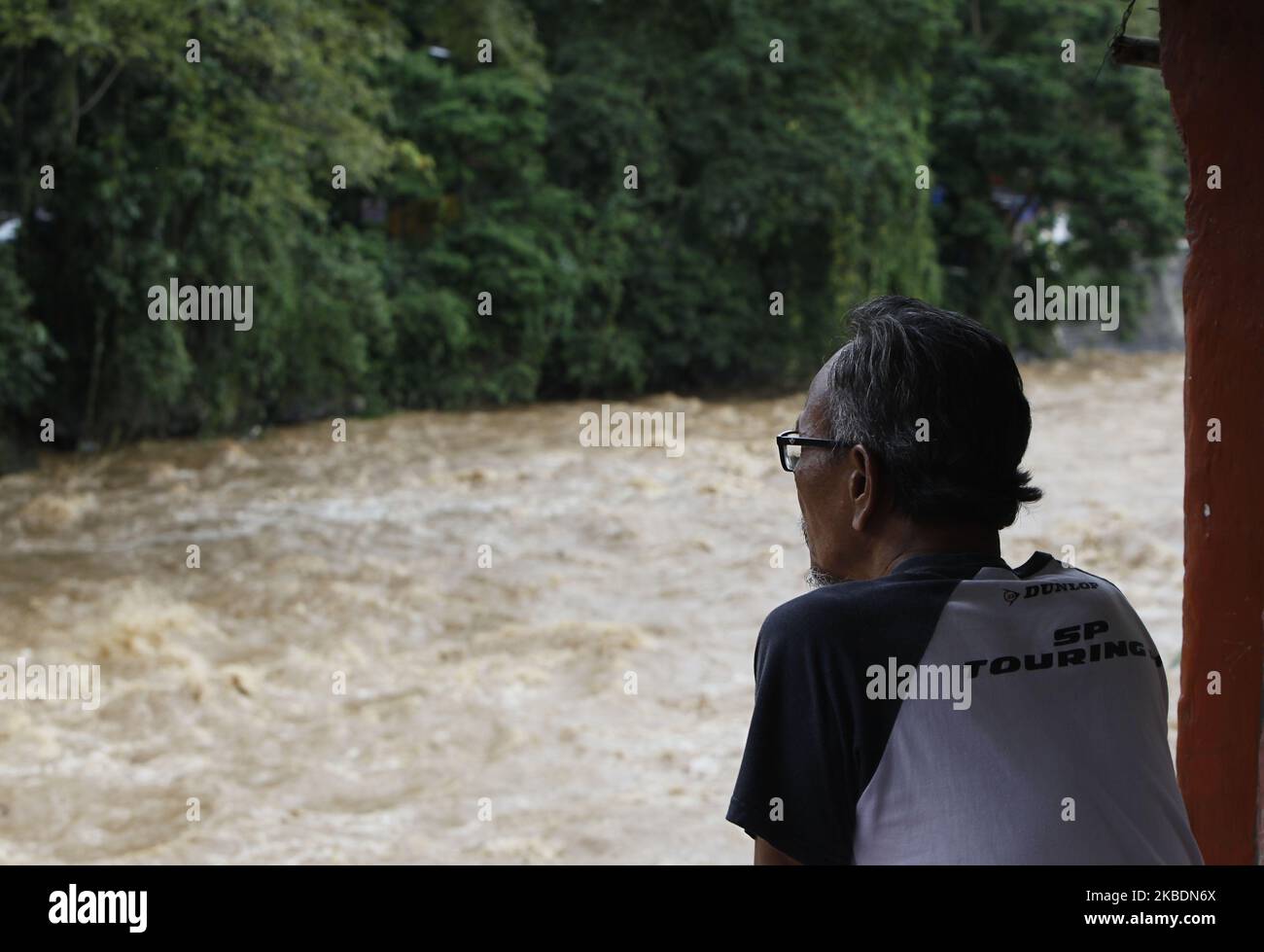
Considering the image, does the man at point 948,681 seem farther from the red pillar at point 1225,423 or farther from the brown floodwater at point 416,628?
the brown floodwater at point 416,628

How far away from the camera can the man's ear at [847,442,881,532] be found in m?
1.69

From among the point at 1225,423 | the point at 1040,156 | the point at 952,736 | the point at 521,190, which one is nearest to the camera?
the point at 952,736

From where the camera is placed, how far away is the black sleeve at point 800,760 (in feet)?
5.04

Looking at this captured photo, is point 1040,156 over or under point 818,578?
over

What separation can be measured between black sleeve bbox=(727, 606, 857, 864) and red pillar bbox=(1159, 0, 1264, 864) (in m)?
1.46

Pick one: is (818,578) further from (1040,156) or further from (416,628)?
(1040,156)

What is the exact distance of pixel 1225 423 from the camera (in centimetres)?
274

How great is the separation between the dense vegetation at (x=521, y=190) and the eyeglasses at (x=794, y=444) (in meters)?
9.62

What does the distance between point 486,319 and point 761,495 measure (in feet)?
20.8

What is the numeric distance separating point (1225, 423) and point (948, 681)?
1.46 m

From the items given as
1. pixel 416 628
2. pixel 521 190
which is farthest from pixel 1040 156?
pixel 416 628
